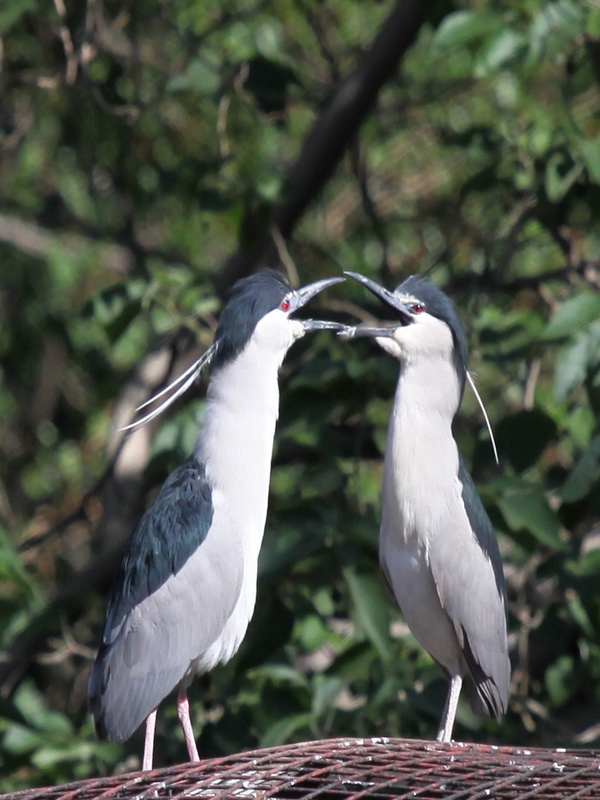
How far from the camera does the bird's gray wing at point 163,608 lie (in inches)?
135

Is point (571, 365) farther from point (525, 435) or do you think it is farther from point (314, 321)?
point (314, 321)

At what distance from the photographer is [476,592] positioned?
12.0 ft

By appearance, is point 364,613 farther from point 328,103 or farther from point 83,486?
point 83,486

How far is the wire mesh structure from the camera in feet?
8.11

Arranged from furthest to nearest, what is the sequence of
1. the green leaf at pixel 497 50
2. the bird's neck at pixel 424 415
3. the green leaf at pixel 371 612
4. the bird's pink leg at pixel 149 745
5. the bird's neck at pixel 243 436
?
the green leaf at pixel 497 50, the green leaf at pixel 371 612, the bird's neck at pixel 424 415, the bird's neck at pixel 243 436, the bird's pink leg at pixel 149 745

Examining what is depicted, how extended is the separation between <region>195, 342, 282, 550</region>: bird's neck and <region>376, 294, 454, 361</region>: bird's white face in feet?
1.09

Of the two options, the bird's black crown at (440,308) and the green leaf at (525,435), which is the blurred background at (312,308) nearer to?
the green leaf at (525,435)

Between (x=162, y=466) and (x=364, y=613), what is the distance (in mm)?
855

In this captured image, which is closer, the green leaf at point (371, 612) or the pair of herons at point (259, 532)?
the pair of herons at point (259, 532)

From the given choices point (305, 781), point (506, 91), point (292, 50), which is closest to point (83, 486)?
point (292, 50)

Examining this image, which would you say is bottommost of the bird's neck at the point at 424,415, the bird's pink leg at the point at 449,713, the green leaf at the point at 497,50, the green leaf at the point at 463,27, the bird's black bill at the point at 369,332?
the bird's pink leg at the point at 449,713

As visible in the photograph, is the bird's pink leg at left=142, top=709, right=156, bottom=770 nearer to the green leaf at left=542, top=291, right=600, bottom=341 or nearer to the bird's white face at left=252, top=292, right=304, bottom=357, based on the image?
the bird's white face at left=252, top=292, right=304, bottom=357

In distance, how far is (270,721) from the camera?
3.98 metres

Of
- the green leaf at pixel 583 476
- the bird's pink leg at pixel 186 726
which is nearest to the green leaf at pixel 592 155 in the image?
the green leaf at pixel 583 476
